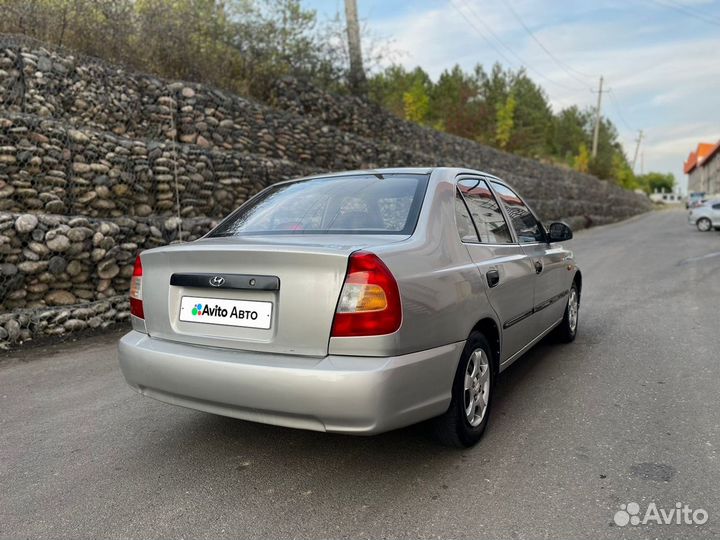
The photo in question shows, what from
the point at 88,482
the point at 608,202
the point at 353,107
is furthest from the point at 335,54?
the point at 608,202

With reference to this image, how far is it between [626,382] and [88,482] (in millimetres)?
3648

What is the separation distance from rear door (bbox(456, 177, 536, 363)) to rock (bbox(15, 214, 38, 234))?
4658 mm

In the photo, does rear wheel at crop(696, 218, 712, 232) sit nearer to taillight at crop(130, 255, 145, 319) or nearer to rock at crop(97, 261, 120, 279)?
rock at crop(97, 261, 120, 279)

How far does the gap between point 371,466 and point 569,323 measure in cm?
312

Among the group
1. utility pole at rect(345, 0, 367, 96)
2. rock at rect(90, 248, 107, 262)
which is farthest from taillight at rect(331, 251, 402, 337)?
utility pole at rect(345, 0, 367, 96)

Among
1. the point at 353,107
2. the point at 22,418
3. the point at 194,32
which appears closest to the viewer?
→ the point at 22,418

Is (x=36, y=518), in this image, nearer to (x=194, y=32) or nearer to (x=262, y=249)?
(x=262, y=249)

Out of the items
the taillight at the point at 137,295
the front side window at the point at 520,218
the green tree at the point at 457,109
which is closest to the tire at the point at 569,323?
the front side window at the point at 520,218

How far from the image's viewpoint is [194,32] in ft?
39.2

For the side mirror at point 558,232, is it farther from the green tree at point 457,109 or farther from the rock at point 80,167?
the green tree at point 457,109

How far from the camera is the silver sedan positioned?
2402 mm

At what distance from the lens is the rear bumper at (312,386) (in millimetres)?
2342
